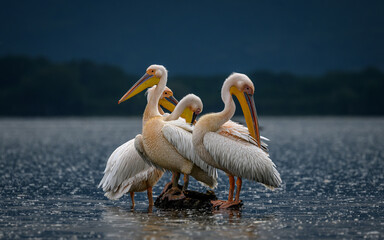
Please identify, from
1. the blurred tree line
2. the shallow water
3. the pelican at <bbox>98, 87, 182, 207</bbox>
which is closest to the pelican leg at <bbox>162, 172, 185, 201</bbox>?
the pelican at <bbox>98, 87, 182, 207</bbox>

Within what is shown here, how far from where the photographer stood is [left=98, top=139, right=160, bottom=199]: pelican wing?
8375mm

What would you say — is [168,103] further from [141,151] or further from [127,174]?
[127,174]

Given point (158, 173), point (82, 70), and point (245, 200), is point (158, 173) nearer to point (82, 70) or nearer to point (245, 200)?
point (245, 200)

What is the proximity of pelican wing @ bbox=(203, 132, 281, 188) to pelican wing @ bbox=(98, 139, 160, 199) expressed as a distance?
0.97m

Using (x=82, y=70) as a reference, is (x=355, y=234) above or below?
below

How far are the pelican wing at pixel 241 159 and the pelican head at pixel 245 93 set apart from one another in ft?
1.48

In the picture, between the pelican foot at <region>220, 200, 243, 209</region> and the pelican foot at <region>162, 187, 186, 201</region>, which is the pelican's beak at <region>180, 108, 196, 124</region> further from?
the pelican foot at <region>220, 200, 243, 209</region>

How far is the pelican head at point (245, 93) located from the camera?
28.2 feet

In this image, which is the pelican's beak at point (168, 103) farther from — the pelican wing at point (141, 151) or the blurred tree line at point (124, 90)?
the blurred tree line at point (124, 90)

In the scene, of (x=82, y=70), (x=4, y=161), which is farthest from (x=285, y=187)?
(x=82, y=70)

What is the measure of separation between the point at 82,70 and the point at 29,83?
11.7 metres

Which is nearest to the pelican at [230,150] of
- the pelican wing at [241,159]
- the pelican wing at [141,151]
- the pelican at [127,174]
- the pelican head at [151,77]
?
the pelican wing at [241,159]

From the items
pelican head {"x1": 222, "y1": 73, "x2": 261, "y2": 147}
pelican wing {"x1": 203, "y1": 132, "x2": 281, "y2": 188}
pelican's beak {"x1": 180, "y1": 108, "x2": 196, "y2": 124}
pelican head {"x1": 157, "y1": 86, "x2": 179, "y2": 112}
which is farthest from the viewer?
pelican head {"x1": 157, "y1": 86, "x2": 179, "y2": 112}

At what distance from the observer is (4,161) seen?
54.6 feet
